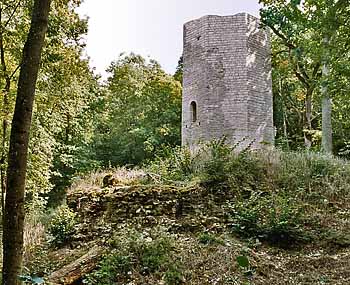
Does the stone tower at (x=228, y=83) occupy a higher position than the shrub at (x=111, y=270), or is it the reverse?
the stone tower at (x=228, y=83)

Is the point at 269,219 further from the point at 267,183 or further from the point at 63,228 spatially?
the point at 63,228

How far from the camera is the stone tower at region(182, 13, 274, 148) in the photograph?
13617 millimetres

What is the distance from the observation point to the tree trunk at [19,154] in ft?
10.1

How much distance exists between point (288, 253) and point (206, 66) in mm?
7944

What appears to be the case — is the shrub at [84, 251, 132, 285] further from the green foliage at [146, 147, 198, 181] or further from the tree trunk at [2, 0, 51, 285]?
the tree trunk at [2, 0, 51, 285]

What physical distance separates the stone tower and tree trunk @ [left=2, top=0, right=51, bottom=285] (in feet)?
34.3

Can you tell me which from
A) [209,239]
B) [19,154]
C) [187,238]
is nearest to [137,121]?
[187,238]

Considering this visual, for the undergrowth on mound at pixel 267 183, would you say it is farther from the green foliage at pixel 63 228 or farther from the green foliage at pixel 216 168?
the green foliage at pixel 63 228

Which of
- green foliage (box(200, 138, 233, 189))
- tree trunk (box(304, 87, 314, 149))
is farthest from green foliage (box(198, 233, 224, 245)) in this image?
tree trunk (box(304, 87, 314, 149))

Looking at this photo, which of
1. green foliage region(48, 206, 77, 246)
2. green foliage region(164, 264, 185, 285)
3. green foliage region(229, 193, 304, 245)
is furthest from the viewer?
green foliage region(48, 206, 77, 246)

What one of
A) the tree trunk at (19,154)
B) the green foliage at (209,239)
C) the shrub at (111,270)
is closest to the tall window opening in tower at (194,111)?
the green foliage at (209,239)

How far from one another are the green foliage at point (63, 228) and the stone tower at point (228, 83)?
564 centimetres

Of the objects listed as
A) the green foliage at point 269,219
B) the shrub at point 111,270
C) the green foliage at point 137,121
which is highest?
the green foliage at point 137,121

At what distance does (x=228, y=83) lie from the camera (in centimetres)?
1377
